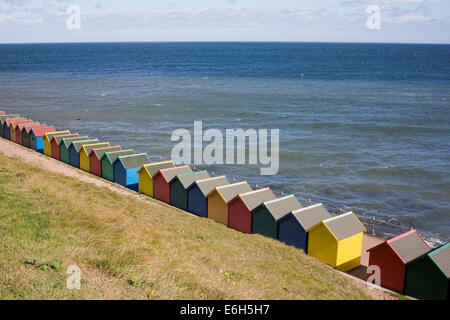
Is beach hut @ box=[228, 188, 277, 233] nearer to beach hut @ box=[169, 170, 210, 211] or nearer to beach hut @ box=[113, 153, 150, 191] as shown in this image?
beach hut @ box=[169, 170, 210, 211]

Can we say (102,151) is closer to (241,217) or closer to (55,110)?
(241,217)

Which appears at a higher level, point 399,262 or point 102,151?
point 102,151

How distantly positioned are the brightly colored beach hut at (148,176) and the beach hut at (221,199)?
545 centimetres

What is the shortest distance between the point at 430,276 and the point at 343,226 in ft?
14.4

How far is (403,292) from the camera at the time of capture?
1939 centimetres

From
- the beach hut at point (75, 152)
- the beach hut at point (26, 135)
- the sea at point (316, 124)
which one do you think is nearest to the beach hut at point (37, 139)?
the beach hut at point (26, 135)

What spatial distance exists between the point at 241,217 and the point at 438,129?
46187 mm

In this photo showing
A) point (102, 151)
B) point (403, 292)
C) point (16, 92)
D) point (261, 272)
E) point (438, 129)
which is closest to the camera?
point (261, 272)

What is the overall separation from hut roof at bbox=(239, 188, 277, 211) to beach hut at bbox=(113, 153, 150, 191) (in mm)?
10508

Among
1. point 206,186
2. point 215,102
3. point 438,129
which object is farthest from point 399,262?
point 215,102

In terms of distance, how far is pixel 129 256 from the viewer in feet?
45.1

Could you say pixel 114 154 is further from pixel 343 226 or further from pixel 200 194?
pixel 343 226

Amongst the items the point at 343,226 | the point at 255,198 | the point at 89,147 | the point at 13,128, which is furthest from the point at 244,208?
the point at 13,128

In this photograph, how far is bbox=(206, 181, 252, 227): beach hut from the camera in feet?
84.3
